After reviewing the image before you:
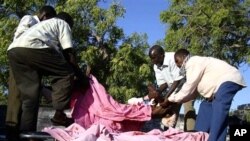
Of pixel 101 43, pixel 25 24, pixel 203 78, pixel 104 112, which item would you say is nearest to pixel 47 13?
pixel 25 24

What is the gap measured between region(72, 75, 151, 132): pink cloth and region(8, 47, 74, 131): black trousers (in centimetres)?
17

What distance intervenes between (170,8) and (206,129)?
54.2 feet

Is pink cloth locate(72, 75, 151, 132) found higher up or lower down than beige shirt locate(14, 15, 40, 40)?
lower down

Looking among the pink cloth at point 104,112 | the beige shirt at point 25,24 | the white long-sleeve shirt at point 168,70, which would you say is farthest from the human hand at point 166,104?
the white long-sleeve shirt at point 168,70

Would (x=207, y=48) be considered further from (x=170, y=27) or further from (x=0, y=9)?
(x=0, y=9)

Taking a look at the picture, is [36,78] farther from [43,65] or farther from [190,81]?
[190,81]

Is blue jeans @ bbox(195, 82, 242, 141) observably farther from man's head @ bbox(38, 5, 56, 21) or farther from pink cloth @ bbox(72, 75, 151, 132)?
man's head @ bbox(38, 5, 56, 21)

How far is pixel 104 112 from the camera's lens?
3863mm

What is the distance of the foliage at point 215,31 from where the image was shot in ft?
62.9

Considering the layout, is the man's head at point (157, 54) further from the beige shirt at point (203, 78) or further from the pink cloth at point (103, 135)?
the pink cloth at point (103, 135)

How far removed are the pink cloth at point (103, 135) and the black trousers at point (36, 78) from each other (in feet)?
1.07

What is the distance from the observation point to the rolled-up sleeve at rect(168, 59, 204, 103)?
4340mm

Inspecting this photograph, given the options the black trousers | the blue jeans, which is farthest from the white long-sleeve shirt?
the black trousers

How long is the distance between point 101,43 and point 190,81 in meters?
18.1
